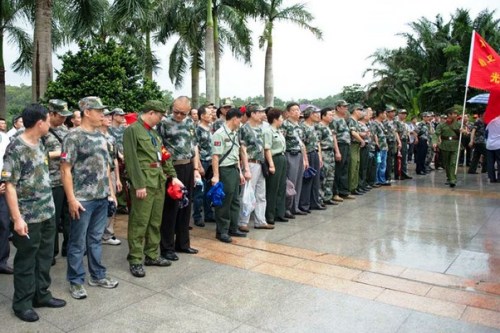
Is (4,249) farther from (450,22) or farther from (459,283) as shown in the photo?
(450,22)

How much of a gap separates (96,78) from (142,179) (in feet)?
25.1

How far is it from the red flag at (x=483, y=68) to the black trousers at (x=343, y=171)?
289 cm

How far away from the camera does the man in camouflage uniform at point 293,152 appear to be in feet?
23.4

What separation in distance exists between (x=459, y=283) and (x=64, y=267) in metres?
4.09

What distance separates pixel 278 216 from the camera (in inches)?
274

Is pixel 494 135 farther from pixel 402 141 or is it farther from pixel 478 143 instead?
pixel 478 143

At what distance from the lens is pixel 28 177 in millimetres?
3373

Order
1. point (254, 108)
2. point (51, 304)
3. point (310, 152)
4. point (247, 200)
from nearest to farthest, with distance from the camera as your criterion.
Result: point (51, 304) < point (247, 200) < point (254, 108) < point (310, 152)

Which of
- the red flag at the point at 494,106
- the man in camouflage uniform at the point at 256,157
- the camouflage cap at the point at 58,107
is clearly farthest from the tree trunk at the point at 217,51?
the camouflage cap at the point at 58,107

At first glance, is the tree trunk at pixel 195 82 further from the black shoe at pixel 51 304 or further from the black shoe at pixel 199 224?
the black shoe at pixel 51 304

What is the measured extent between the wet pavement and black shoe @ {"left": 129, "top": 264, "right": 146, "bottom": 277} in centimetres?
6

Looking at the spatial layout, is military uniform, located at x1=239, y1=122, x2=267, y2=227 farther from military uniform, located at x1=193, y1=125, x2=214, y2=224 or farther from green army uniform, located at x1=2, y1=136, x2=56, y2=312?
green army uniform, located at x1=2, y1=136, x2=56, y2=312

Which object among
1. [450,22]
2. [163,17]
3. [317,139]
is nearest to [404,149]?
[317,139]

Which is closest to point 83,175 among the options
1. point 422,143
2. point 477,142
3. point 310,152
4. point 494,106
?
point 310,152
